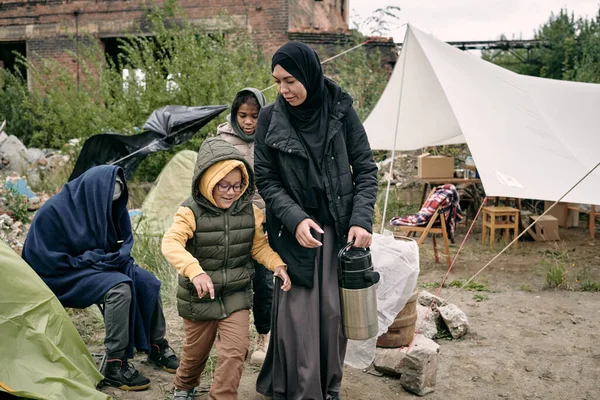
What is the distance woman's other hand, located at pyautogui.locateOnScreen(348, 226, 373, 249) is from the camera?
2480 mm

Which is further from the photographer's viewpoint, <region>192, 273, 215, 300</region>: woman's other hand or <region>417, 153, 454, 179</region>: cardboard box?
<region>417, 153, 454, 179</region>: cardboard box

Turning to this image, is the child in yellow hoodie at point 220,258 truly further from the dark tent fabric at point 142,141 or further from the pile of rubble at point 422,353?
the dark tent fabric at point 142,141

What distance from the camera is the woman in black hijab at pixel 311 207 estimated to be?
249 cm

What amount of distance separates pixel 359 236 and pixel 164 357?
161 cm

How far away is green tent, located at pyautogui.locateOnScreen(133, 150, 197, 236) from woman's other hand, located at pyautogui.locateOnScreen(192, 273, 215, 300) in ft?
12.9

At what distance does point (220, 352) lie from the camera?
259 centimetres

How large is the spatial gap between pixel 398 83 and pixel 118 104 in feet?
12.2

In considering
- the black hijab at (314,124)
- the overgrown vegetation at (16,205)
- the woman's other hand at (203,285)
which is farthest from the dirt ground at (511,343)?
the overgrown vegetation at (16,205)

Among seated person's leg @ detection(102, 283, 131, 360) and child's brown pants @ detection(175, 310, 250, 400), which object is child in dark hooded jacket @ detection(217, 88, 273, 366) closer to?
child's brown pants @ detection(175, 310, 250, 400)

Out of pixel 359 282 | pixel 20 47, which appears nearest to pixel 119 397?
pixel 359 282

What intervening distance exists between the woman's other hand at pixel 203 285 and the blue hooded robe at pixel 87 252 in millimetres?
839

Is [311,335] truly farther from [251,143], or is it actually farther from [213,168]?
[251,143]

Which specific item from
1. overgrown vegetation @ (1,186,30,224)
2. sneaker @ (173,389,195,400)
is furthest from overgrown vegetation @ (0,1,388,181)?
sneaker @ (173,389,195,400)

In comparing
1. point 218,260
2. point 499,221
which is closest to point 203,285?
point 218,260
